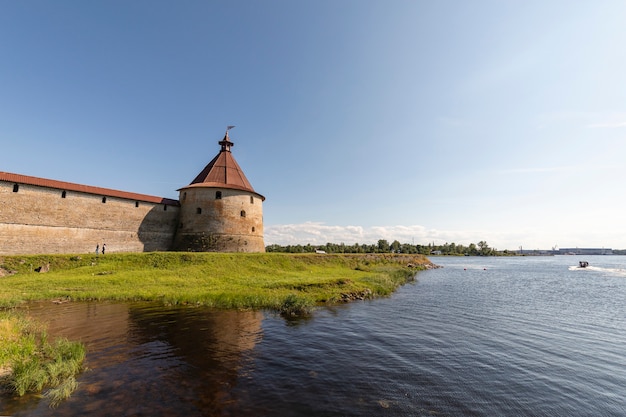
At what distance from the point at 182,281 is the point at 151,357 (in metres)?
12.6

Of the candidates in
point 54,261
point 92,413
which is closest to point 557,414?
point 92,413

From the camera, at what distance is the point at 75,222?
1109 inches

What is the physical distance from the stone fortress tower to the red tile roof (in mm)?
2987

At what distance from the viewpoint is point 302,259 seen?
33.0m

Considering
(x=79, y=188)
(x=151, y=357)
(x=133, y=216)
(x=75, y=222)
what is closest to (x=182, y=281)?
(x=151, y=357)

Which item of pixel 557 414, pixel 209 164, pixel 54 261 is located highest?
pixel 209 164

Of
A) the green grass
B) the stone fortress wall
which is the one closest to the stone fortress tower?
the stone fortress wall

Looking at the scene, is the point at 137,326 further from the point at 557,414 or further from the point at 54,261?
the point at 54,261

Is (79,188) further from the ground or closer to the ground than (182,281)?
further from the ground

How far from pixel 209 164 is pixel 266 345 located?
3365 cm

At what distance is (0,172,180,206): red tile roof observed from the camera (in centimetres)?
2530

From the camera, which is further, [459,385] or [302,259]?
[302,259]

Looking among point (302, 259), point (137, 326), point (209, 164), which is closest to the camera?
point (137, 326)

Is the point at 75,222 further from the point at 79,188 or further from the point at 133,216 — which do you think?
the point at 133,216
